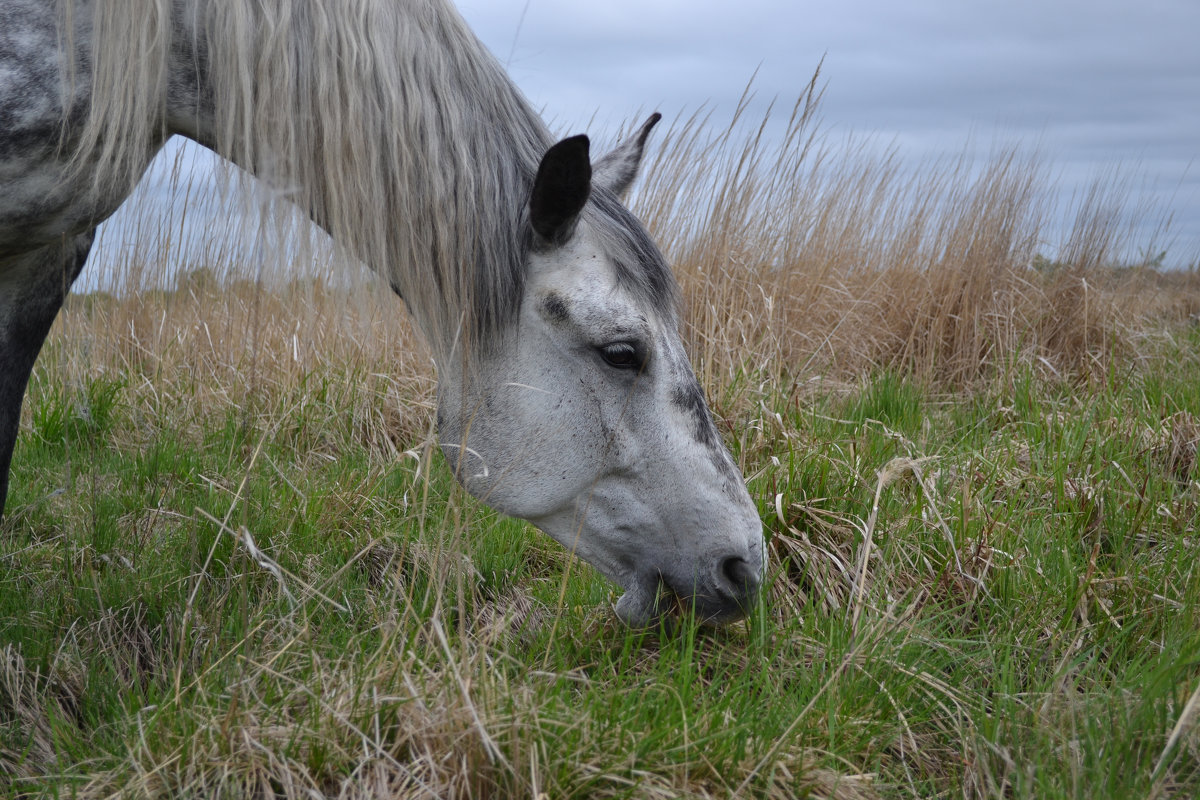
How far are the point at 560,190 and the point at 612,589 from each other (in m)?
1.10

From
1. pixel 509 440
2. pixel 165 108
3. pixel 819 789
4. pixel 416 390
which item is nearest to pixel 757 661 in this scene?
pixel 819 789

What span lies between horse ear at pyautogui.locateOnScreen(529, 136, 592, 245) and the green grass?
61 centimetres

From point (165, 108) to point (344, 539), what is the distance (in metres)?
1.40

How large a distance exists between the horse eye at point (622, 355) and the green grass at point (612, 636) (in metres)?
0.46

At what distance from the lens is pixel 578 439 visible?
1.88 m

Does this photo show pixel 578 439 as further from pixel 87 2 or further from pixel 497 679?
pixel 87 2

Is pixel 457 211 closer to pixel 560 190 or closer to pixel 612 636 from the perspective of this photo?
pixel 560 190

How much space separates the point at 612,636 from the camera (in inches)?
80.3

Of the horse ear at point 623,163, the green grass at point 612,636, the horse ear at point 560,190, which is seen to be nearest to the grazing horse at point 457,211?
the horse ear at point 560,190

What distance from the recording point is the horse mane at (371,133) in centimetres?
174

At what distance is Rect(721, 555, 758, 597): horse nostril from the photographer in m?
1.84

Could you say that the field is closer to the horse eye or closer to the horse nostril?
the horse nostril

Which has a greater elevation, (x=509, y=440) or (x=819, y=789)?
(x=509, y=440)

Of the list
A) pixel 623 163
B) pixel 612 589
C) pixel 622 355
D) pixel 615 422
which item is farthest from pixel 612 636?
pixel 623 163
